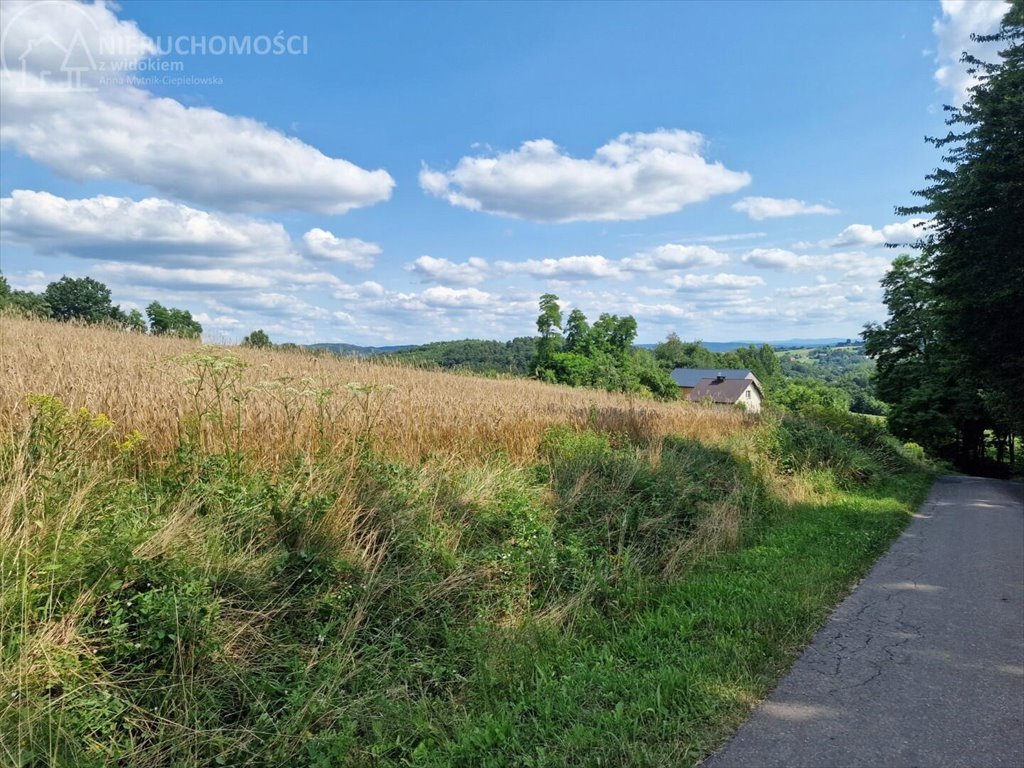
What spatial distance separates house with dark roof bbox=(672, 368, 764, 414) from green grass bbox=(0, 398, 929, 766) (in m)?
68.8

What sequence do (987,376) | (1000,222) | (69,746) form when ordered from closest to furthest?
(69,746) < (1000,222) < (987,376)

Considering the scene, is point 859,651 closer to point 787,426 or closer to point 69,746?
point 69,746

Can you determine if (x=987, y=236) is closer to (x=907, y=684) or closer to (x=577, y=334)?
(x=907, y=684)

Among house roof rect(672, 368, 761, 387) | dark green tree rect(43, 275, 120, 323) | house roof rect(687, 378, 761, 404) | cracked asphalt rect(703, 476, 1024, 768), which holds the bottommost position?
cracked asphalt rect(703, 476, 1024, 768)

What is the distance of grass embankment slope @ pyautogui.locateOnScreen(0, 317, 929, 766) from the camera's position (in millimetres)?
3123

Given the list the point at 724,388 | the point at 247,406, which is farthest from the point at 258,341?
the point at 724,388

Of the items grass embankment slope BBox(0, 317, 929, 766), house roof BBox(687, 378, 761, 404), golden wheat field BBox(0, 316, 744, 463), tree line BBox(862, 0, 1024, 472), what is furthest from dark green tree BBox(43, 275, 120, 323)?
house roof BBox(687, 378, 761, 404)

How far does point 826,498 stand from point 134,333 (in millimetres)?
17222

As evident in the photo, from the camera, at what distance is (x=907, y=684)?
4.01 meters

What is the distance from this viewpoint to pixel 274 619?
153 inches

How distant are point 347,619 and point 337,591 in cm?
26

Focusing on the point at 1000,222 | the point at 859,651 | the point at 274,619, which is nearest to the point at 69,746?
the point at 274,619

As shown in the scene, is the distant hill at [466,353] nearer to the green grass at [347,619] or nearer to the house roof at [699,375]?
the green grass at [347,619]

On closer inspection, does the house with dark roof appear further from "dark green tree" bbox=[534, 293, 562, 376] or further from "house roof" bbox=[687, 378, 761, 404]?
"dark green tree" bbox=[534, 293, 562, 376]
